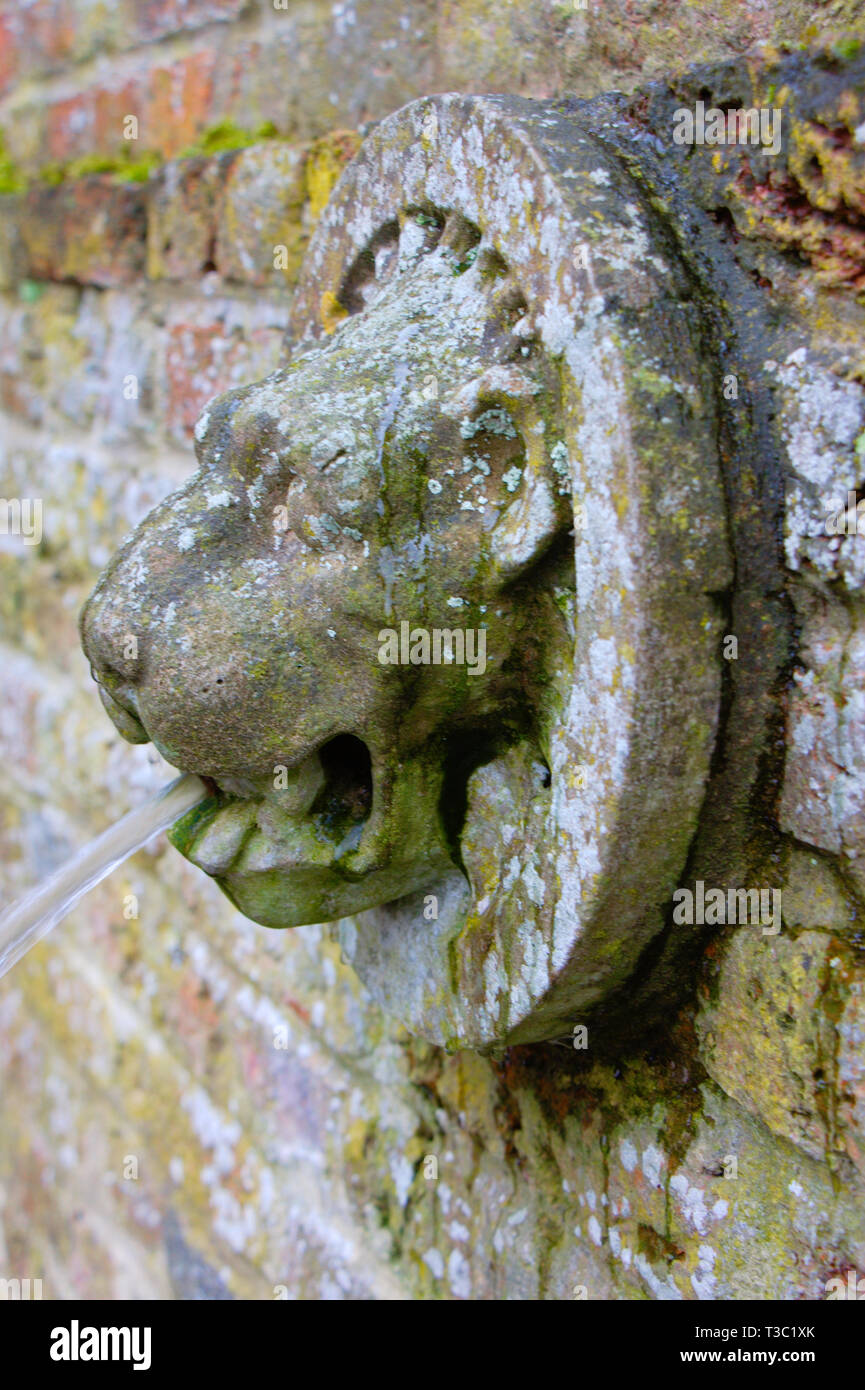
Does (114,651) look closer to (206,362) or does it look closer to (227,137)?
(206,362)

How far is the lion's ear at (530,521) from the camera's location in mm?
661

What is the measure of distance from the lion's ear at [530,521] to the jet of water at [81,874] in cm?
33

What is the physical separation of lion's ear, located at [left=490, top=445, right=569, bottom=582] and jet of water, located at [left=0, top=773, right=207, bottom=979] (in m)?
0.33

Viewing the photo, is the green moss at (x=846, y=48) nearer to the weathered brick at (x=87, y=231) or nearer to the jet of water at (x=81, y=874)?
the jet of water at (x=81, y=874)

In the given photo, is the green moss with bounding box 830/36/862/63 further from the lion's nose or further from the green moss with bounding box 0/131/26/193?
the green moss with bounding box 0/131/26/193

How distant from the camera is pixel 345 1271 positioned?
1189 mm

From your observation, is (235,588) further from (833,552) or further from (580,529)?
(833,552)


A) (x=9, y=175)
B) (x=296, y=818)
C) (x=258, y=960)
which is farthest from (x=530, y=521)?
(x=9, y=175)

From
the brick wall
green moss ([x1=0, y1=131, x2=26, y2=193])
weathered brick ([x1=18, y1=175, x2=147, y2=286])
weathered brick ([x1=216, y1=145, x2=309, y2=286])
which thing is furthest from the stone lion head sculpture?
green moss ([x1=0, y1=131, x2=26, y2=193])

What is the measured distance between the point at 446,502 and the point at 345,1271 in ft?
2.86

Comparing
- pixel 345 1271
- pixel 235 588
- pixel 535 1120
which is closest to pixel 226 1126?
pixel 345 1271

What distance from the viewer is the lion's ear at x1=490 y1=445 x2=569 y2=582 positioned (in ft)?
2.17

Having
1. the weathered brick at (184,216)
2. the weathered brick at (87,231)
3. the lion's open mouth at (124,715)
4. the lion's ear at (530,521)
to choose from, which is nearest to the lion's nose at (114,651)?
the lion's open mouth at (124,715)

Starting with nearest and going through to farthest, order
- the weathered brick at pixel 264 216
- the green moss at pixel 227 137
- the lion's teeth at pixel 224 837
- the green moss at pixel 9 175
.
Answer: the lion's teeth at pixel 224 837 → the weathered brick at pixel 264 216 → the green moss at pixel 227 137 → the green moss at pixel 9 175
